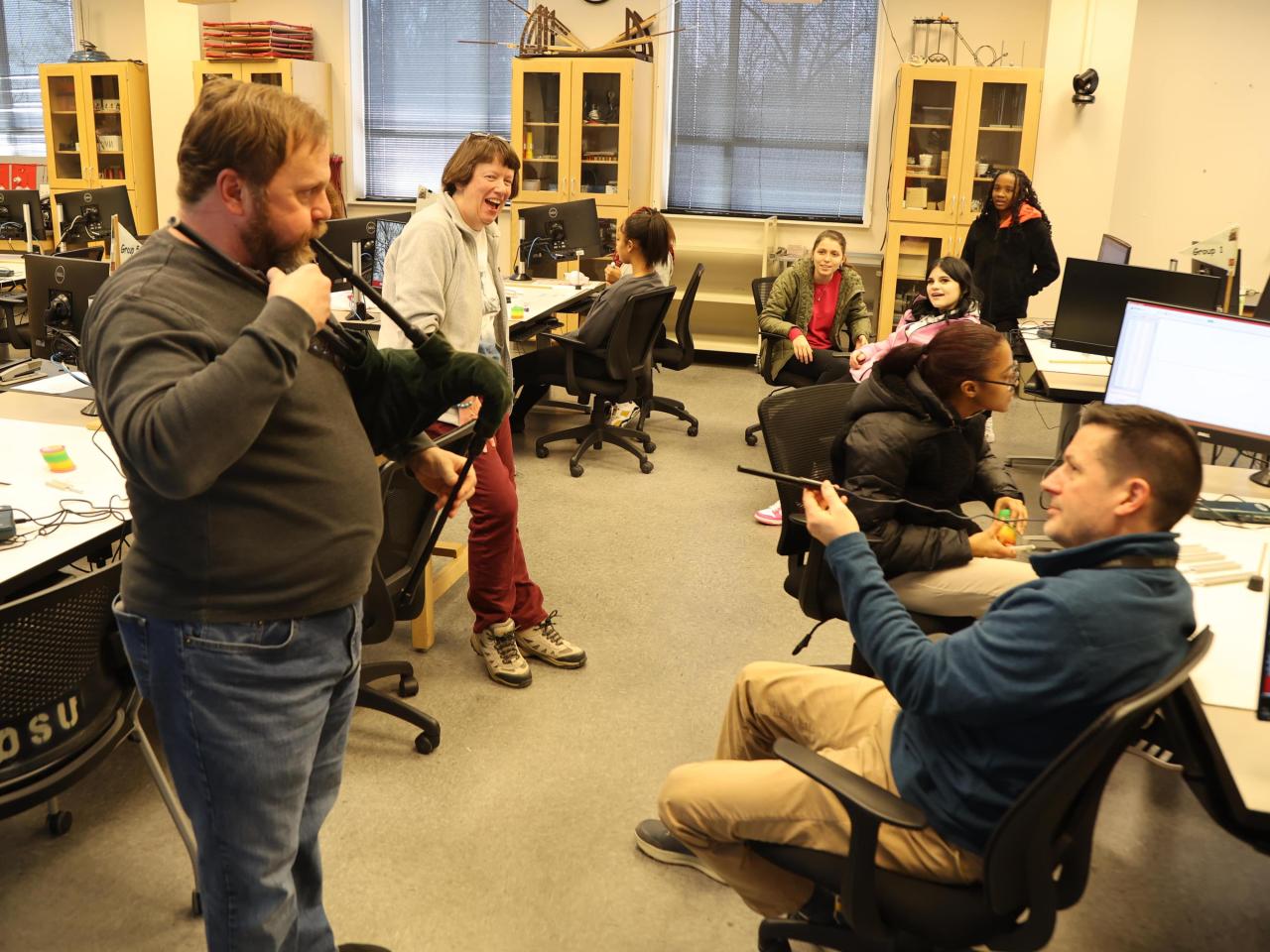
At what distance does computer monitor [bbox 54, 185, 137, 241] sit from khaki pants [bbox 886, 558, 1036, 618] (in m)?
4.49

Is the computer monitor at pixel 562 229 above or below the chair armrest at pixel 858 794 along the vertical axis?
above

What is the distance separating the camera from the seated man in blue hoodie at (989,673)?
1.39 metres

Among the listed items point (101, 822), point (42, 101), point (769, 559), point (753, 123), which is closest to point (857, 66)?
point (753, 123)

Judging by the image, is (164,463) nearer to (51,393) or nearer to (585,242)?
(51,393)

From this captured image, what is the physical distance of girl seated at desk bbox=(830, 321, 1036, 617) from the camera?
2379 millimetres

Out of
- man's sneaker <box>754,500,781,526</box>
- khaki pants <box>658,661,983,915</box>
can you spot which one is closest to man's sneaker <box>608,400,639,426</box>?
man's sneaker <box>754,500,781,526</box>

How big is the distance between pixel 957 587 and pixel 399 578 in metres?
1.29

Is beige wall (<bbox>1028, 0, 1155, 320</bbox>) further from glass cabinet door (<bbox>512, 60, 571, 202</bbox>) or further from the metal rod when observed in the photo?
the metal rod

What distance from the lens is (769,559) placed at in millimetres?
4004

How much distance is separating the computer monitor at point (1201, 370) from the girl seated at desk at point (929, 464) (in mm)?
534

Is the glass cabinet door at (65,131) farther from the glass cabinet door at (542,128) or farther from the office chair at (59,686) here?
the office chair at (59,686)

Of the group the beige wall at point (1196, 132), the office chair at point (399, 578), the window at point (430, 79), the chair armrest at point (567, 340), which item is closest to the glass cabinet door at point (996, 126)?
the beige wall at point (1196, 132)

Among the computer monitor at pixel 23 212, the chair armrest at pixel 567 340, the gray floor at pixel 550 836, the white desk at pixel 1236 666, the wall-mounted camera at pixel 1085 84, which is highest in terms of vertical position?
the wall-mounted camera at pixel 1085 84

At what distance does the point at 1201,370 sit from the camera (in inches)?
113
